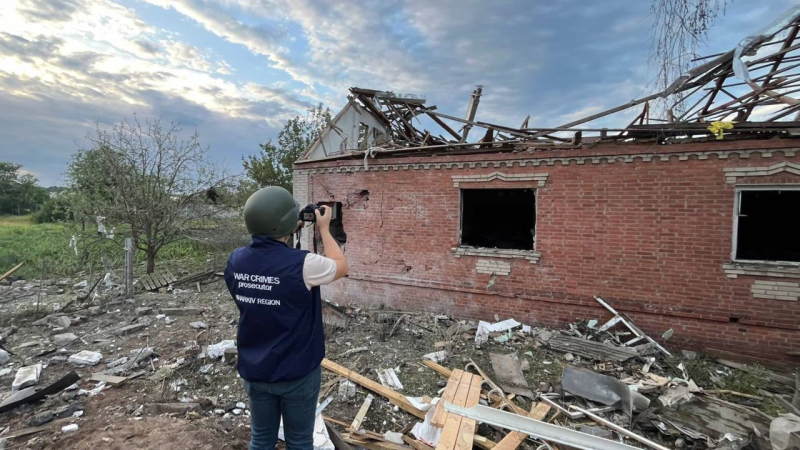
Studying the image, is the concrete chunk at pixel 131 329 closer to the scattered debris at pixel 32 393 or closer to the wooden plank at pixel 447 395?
the scattered debris at pixel 32 393

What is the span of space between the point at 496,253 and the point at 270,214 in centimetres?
560

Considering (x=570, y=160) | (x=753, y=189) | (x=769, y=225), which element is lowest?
(x=769, y=225)

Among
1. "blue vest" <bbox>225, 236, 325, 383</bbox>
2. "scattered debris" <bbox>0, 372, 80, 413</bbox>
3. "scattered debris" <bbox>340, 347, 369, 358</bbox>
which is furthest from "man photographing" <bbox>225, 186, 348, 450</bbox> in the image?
"scattered debris" <bbox>0, 372, 80, 413</bbox>

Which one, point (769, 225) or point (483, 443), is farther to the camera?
point (769, 225)

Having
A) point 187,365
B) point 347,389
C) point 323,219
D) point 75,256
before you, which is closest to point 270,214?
point 323,219

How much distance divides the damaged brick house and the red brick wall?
0.02m

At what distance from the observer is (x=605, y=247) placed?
19.7 feet

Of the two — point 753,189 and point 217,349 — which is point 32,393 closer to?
point 217,349

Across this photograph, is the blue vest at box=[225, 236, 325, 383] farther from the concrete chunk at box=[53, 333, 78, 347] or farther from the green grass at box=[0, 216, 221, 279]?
the green grass at box=[0, 216, 221, 279]

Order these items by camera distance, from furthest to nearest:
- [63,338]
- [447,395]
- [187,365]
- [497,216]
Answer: [497,216]
[63,338]
[187,365]
[447,395]

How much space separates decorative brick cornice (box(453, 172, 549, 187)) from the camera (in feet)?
20.8

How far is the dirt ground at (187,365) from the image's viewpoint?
10.4 feet

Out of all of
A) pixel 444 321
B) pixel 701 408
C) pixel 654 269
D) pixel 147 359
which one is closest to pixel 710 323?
pixel 654 269

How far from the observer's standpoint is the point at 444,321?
7004 mm
